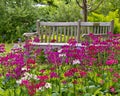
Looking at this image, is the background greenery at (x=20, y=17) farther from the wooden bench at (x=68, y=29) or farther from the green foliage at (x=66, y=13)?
the wooden bench at (x=68, y=29)

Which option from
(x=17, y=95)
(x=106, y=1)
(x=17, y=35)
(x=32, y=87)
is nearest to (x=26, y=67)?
(x=17, y=95)

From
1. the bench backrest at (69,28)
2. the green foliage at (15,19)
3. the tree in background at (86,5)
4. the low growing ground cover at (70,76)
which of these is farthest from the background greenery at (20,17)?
the low growing ground cover at (70,76)

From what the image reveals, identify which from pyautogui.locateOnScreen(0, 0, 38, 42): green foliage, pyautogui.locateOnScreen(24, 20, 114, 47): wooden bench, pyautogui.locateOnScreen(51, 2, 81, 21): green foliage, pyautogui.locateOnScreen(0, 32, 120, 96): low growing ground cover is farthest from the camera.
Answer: pyautogui.locateOnScreen(51, 2, 81, 21): green foliage

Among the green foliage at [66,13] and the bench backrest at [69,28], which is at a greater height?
the bench backrest at [69,28]

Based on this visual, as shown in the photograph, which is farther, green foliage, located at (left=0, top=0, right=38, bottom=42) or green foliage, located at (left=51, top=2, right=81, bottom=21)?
green foliage, located at (left=51, top=2, right=81, bottom=21)

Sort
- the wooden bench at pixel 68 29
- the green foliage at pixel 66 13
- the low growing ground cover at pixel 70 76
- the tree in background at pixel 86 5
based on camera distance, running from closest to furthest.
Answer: the low growing ground cover at pixel 70 76 < the wooden bench at pixel 68 29 < the tree in background at pixel 86 5 < the green foliage at pixel 66 13

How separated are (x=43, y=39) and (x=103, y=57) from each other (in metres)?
3.80

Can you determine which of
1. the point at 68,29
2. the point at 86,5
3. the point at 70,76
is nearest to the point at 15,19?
the point at 86,5

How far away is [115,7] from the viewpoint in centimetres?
1836

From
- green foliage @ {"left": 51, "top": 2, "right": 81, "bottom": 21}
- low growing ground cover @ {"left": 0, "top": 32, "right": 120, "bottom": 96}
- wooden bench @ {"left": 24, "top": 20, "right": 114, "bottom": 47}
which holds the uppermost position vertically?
low growing ground cover @ {"left": 0, "top": 32, "right": 120, "bottom": 96}

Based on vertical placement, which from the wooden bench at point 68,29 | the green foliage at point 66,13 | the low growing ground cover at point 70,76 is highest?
the low growing ground cover at point 70,76

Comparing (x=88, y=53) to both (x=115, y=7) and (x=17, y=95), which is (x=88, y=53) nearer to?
(x=17, y=95)

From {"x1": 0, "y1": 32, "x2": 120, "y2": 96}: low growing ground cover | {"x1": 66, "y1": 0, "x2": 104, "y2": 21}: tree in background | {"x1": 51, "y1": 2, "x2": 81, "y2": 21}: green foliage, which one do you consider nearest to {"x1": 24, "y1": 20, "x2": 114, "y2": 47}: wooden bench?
{"x1": 66, "y1": 0, "x2": 104, "y2": 21}: tree in background

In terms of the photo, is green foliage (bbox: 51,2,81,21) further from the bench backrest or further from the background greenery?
the bench backrest
